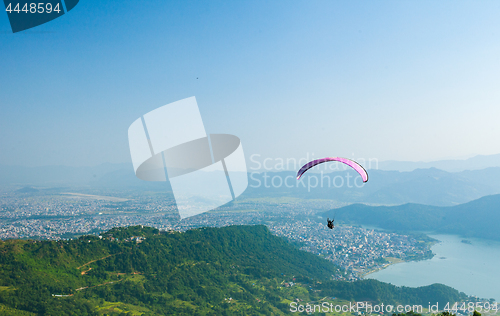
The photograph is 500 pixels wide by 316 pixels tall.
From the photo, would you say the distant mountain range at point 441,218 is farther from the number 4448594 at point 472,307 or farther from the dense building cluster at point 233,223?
the number 4448594 at point 472,307

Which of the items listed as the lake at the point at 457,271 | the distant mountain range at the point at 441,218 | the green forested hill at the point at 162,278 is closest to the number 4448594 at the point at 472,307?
the green forested hill at the point at 162,278

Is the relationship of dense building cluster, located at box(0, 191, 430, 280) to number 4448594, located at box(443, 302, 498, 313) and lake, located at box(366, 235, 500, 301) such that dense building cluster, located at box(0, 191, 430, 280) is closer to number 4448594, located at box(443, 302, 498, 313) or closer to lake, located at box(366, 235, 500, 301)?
lake, located at box(366, 235, 500, 301)

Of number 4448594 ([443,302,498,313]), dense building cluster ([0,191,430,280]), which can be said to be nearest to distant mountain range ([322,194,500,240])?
dense building cluster ([0,191,430,280])

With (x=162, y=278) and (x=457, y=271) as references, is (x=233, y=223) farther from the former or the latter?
(x=457, y=271)

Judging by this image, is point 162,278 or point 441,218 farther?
point 441,218

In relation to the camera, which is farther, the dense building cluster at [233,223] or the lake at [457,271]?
the dense building cluster at [233,223]

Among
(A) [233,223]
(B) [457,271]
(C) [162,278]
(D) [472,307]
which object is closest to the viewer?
(C) [162,278]

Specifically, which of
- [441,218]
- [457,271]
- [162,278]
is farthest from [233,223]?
[441,218]
